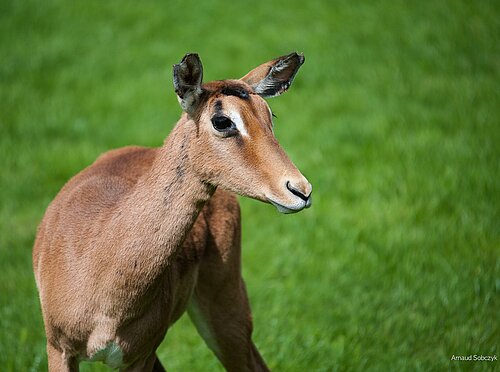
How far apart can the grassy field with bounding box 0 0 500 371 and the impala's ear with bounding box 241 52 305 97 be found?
2.40m

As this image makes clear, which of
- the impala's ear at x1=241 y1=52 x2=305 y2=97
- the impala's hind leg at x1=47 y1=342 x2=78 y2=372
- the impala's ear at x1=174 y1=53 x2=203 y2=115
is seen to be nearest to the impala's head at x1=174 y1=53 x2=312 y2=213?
the impala's ear at x1=174 y1=53 x2=203 y2=115

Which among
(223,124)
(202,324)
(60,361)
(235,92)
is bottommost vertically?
(202,324)

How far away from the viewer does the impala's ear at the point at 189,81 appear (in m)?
3.83

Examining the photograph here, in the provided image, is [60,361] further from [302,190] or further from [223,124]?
[302,190]

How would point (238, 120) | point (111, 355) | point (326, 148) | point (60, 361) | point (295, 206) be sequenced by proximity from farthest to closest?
point (326, 148) → point (60, 361) → point (111, 355) → point (238, 120) → point (295, 206)

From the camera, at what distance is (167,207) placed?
397 centimetres

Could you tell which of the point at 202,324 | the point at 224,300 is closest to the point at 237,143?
the point at 224,300

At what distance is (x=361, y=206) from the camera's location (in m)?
8.04

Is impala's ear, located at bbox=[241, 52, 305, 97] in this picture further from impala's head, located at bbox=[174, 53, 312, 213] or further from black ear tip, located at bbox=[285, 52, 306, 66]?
impala's head, located at bbox=[174, 53, 312, 213]

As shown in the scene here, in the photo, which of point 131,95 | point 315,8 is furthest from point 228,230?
point 315,8

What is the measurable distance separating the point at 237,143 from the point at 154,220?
1.93ft

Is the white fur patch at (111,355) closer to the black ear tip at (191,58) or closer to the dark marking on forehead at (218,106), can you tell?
the dark marking on forehead at (218,106)

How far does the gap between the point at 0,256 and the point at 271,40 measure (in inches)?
214

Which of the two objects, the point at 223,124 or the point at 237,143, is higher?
the point at 223,124
